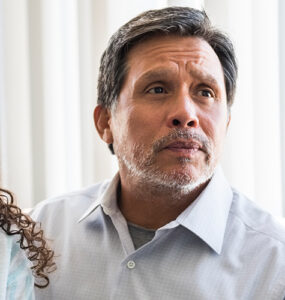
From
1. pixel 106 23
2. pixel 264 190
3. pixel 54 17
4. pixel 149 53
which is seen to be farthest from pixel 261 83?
pixel 54 17

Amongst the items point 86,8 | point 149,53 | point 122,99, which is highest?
point 86,8

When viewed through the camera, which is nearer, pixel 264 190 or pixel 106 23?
pixel 264 190

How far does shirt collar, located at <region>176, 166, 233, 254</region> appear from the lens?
122 cm

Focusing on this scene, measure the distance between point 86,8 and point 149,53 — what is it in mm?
712

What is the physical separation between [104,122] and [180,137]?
38 cm

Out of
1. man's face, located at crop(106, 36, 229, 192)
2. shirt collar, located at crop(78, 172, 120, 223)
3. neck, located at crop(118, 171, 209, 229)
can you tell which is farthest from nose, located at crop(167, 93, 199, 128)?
shirt collar, located at crop(78, 172, 120, 223)

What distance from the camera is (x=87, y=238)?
1353 mm

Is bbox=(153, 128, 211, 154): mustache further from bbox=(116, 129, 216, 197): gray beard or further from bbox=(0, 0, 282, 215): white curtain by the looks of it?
bbox=(0, 0, 282, 215): white curtain

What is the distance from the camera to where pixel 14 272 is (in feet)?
3.79

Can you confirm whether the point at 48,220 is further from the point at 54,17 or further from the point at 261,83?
the point at 54,17

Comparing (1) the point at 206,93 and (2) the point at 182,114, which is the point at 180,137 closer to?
(2) the point at 182,114

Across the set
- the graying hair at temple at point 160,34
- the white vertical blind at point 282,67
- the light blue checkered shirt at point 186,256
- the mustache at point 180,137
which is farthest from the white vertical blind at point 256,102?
the mustache at point 180,137

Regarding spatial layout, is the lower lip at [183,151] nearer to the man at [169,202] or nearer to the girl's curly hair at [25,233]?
the man at [169,202]

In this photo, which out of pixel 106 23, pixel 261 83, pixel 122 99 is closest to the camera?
pixel 122 99
